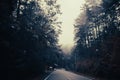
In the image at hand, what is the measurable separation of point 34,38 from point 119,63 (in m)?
11.8

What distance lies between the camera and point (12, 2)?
2612 cm

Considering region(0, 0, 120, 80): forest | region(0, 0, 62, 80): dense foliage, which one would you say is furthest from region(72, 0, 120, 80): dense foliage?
region(0, 0, 62, 80): dense foliage

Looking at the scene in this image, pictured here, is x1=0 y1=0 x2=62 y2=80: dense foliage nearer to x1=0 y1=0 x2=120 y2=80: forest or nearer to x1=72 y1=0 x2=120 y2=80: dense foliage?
x1=0 y1=0 x2=120 y2=80: forest

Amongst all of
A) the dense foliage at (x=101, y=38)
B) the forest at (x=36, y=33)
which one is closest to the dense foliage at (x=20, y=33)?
the forest at (x=36, y=33)

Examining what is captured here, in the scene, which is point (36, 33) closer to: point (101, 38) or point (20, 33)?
point (20, 33)

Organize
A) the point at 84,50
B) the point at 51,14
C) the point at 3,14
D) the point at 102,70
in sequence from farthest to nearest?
the point at 84,50
the point at 51,14
the point at 102,70
the point at 3,14

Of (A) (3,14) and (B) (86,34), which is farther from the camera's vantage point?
(B) (86,34)

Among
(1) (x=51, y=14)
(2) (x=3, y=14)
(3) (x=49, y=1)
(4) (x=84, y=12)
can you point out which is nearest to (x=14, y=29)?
(2) (x=3, y=14)

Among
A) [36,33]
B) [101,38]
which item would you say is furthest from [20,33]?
[101,38]

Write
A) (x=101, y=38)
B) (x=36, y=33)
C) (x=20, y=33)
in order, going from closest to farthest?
(x=20, y=33)
(x=36, y=33)
(x=101, y=38)

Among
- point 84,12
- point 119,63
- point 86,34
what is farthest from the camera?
point 86,34

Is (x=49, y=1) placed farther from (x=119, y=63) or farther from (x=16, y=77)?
(x=16, y=77)

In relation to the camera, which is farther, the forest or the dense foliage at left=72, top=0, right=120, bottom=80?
the dense foliage at left=72, top=0, right=120, bottom=80

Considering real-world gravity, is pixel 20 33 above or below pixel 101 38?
below
